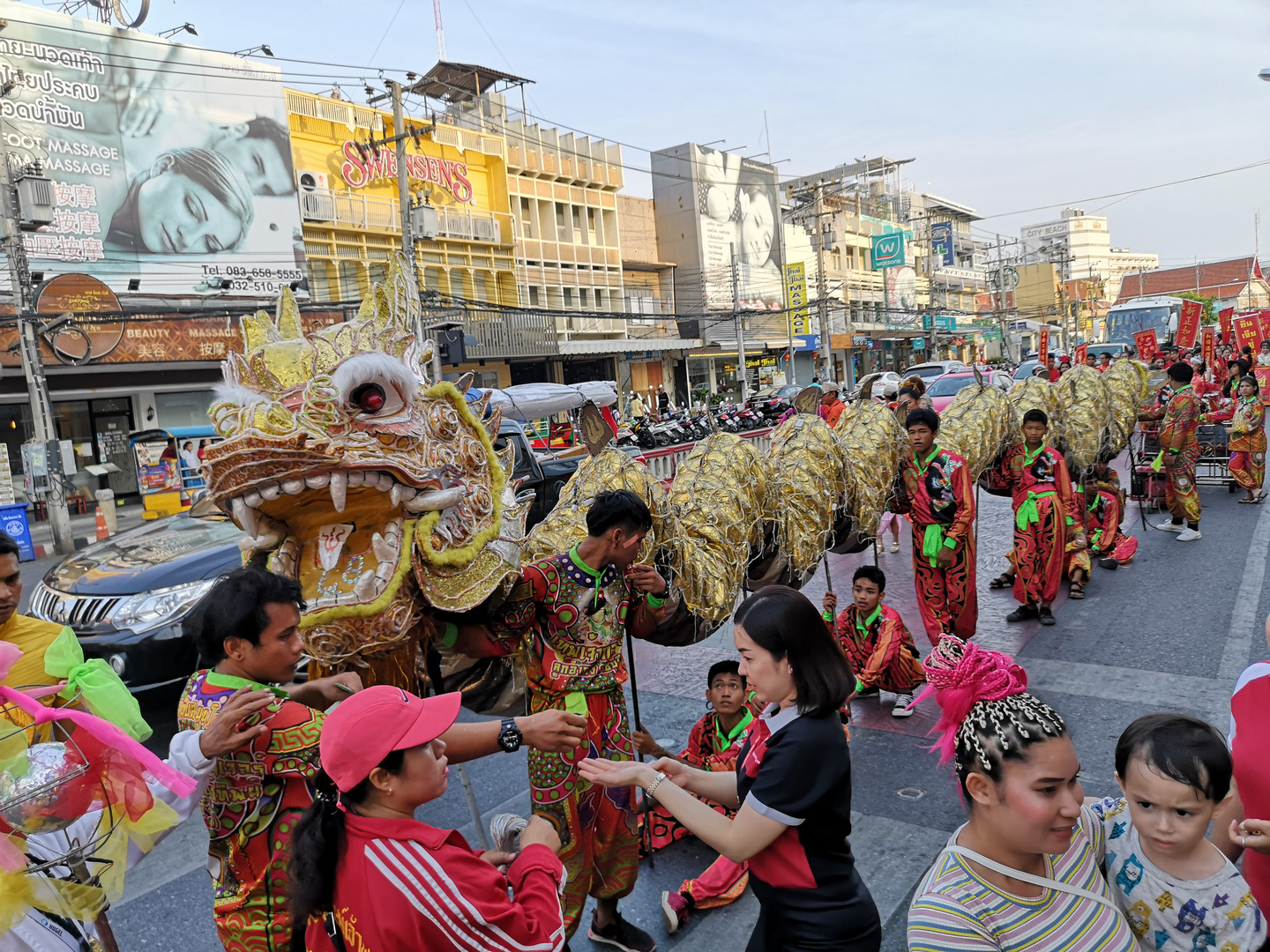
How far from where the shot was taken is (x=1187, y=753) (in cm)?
161

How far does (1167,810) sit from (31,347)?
1497 centimetres

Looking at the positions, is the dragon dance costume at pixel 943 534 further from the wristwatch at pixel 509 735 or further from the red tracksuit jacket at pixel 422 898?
the red tracksuit jacket at pixel 422 898

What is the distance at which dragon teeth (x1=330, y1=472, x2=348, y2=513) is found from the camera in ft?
7.09

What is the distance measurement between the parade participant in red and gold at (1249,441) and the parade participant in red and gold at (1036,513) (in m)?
4.78

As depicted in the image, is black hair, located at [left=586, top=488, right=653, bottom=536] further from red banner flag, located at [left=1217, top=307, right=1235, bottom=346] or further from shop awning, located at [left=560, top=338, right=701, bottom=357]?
red banner flag, located at [left=1217, top=307, right=1235, bottom=346]

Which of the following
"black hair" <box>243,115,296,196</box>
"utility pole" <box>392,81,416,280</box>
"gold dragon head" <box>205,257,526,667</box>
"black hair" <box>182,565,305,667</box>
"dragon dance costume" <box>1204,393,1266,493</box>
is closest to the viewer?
"black hair" <box>182,565,305,667</box>

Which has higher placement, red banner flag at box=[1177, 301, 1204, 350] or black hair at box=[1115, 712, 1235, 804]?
red banner flag at box=[1177, 301, 1204, 350]

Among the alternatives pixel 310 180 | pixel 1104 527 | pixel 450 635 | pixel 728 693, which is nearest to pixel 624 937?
pixel 728 693

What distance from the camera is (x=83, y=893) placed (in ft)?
5.72

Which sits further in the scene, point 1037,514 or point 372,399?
point 1037,514

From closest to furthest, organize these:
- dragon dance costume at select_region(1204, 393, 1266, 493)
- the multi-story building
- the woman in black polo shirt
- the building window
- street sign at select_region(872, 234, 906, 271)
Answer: the woman in black polo shirt < dragon dance costume at select_region(1204, 393, 1266, 493) < the building window < street sign at select_region(872, 234, 906, 271) < the multi-story building

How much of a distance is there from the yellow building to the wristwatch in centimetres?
2025

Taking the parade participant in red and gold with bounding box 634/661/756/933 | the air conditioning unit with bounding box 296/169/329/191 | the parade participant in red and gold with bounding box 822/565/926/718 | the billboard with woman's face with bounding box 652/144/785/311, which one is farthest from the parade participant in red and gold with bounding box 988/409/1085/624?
the billboard with woman's face with bounding box 652/144/785/311

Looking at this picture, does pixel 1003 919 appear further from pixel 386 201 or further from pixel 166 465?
pixel 386 201
